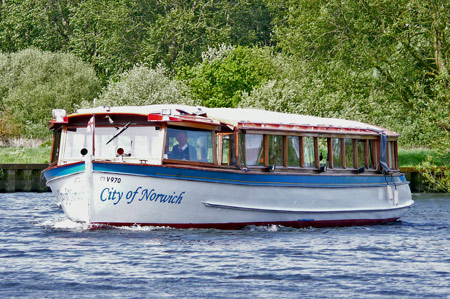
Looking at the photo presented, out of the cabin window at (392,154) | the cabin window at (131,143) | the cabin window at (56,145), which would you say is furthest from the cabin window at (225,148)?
the cabin window at (392,154)

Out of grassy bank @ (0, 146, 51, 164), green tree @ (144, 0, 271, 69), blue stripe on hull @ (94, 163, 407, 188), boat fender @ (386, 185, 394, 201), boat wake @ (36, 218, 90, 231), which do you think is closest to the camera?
blue stripe on hull @ (94, 163, 407, 188)

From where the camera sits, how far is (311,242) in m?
22.8

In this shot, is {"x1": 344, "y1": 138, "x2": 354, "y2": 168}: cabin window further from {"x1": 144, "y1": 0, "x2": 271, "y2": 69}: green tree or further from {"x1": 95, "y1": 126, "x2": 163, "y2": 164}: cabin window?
{"x1": 144, "y1": 0, "x2": 271, "y2": 69}: green tree

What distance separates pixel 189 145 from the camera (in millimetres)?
23469

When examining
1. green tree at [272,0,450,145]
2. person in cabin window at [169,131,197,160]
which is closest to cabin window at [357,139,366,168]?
person in cabin window at [169,131,197,160]

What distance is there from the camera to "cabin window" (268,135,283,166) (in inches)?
999

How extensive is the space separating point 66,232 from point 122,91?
36.7 metres

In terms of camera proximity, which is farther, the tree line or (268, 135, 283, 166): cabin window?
the tree line

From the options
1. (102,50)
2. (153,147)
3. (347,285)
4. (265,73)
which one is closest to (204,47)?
(102,50)

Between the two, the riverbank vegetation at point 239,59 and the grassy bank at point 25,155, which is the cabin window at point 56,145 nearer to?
the riverbank vegetation at point 239,59

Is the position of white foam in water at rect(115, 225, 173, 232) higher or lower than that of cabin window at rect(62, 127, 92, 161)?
lower

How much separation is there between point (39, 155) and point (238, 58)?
747 inches

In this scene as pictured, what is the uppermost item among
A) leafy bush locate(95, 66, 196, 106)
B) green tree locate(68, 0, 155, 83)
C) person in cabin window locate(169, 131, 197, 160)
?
green tree locate(68, 0, 155, 83)

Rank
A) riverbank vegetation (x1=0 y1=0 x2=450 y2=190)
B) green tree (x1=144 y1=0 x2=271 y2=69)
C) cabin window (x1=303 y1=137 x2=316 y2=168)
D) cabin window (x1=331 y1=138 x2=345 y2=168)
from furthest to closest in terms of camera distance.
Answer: green tree (x1=144 y1=0 x2=271 y2=69) → riverbank vegetation (x1=0 y1=0 x2=450 y2=190) → cabin window (x1=331 y1=138 x2=345 y2=168) → cabin window (x1=303 y1=137 x2=316 y2=168)
